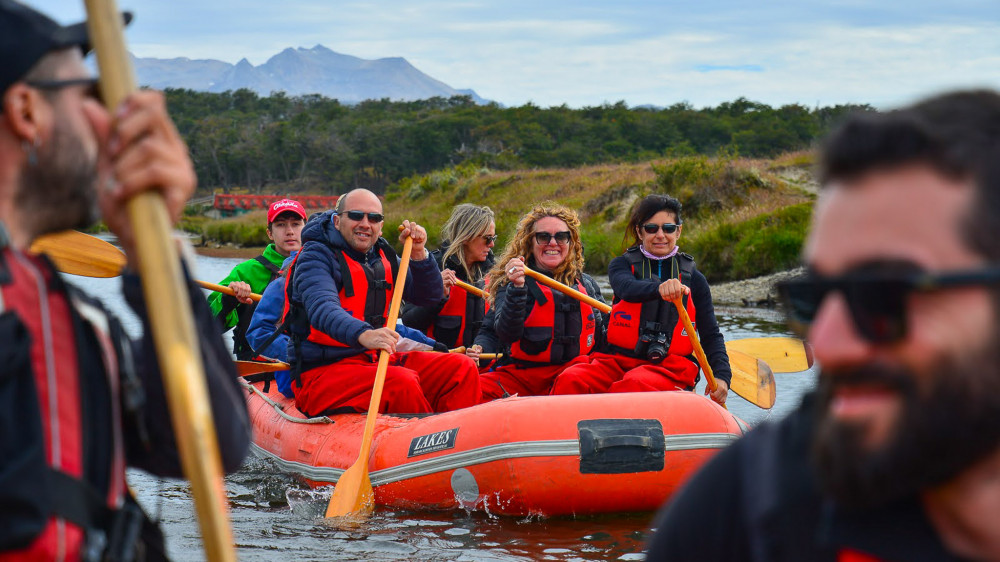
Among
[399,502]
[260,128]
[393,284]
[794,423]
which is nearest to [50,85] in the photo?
[794,423]

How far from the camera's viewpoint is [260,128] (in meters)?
62.0

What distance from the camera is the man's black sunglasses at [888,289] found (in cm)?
80

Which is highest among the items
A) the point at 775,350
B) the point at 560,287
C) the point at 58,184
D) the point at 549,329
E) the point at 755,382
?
the point at 58,184

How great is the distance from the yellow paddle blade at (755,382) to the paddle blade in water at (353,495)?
2.77 m

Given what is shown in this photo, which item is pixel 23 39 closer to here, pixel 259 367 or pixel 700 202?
pixel 259 367

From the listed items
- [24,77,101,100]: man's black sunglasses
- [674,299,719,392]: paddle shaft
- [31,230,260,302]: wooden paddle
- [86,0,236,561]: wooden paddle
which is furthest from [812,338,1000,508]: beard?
[674,299,719,392]: paddle shaft

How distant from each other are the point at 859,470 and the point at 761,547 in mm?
192

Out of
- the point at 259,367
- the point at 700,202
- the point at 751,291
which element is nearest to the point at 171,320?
the point at 259,367

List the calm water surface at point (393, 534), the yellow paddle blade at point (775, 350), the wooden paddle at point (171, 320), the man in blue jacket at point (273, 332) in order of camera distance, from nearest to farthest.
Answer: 1. the wooden paddle at point (171, 320)
2. the calm water surface at point (393, 534)
3. the man in blue jacket at point (273, 332)
4. the yellow paddle blade at point (775, 350)

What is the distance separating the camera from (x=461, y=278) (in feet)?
24.0

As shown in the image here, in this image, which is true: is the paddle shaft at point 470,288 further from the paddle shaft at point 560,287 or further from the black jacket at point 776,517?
the black jacket at point 776,517

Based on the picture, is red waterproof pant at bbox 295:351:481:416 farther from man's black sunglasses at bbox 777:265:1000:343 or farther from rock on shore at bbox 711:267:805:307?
rock on shore at bbox 711:267:805:307

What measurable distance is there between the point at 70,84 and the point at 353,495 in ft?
13.3

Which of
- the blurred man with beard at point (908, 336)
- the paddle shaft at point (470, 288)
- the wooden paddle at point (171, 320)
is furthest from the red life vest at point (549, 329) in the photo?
the blurred man with beard at point (908, 336)
